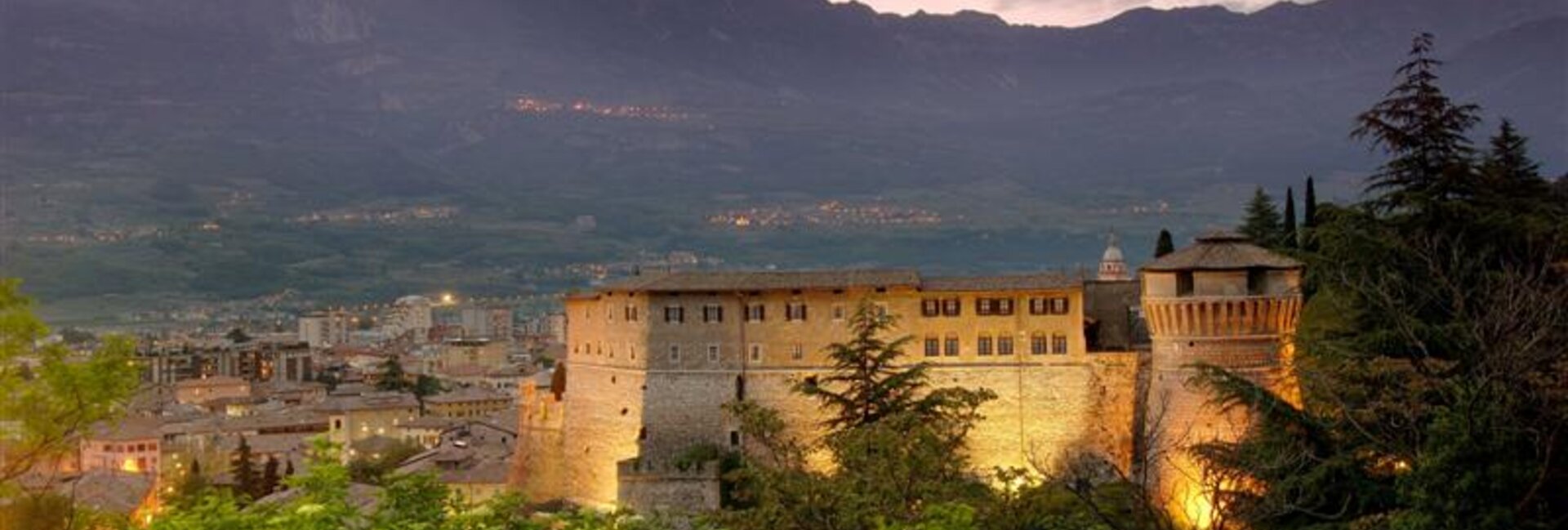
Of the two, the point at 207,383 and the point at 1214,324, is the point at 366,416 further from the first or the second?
the point at 1214,324

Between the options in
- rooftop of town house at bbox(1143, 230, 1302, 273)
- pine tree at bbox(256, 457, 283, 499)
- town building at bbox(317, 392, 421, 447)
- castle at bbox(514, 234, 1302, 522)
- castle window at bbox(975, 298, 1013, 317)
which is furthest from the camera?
town building at bbox(317, 392, 421, 447)

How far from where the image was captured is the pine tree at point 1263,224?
2157 inches

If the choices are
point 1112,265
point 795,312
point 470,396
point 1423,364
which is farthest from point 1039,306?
point 470,396

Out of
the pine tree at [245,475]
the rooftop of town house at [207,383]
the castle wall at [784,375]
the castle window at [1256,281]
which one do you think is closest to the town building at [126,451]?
the pine tree at [245,475]

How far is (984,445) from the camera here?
149 ft

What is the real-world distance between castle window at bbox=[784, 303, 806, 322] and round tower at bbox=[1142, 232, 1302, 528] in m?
12.1

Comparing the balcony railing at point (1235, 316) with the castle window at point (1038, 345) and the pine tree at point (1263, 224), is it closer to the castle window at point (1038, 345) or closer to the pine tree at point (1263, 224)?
the castle window at point (1038, 345)

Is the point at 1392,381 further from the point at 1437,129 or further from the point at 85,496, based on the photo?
the point at 85,496

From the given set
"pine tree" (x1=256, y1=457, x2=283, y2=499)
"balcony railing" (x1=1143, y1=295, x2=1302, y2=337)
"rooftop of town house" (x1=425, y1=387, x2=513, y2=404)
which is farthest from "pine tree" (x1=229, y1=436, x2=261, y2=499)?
"balcony railing" (x1=1143, y1=295, x2=1302, y2=337)

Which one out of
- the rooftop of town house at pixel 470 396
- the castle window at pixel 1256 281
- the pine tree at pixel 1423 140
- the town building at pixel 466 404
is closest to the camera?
the pine tree at pixel 1423 140

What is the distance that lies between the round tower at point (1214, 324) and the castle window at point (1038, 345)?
743 cm

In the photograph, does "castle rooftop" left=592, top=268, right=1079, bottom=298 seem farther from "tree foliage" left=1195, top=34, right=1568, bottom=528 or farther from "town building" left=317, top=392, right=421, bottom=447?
"town building" left=317, top=392, right=421, bottom=447

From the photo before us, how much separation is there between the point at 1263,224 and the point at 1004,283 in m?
15.4

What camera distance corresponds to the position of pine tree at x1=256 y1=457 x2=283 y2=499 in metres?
62.8
